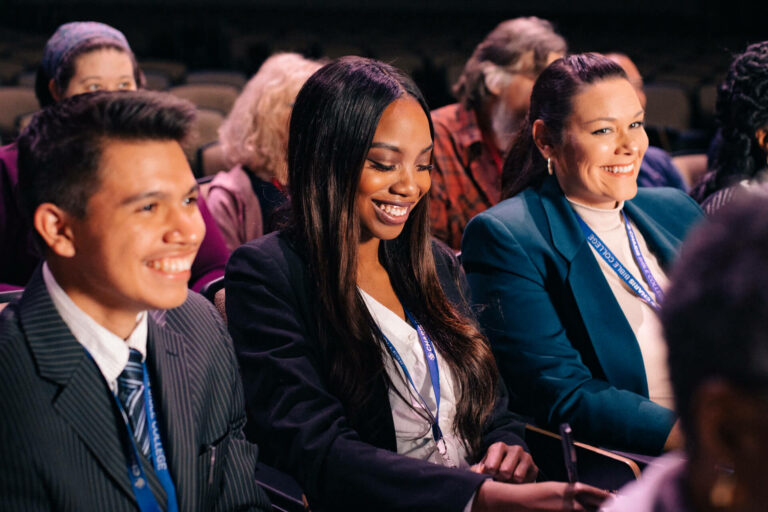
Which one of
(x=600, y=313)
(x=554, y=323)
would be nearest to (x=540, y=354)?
(x=554, y=323)

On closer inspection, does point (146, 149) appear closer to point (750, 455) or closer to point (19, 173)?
point (19, 173)

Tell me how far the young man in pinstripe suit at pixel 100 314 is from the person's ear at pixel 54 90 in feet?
6.07

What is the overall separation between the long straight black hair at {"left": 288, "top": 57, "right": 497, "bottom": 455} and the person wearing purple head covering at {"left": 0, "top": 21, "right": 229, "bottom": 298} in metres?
1.11

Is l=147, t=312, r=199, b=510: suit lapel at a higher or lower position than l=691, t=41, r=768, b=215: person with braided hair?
lower

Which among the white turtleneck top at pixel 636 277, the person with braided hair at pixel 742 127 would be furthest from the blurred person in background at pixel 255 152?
the person with braided hair at pixel 742 127

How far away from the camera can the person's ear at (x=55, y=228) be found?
4.32 feet

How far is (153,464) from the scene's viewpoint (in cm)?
141

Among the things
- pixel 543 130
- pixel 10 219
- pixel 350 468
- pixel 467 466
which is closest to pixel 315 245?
pixel 350 468

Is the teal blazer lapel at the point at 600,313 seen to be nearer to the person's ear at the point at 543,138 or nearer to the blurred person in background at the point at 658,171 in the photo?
the person's ear at the point at 543,138

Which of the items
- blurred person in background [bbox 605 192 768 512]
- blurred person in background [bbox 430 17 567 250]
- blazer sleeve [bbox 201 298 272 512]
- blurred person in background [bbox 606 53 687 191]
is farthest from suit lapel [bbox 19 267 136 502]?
blurred person in background [bbox 606 53 687 191]

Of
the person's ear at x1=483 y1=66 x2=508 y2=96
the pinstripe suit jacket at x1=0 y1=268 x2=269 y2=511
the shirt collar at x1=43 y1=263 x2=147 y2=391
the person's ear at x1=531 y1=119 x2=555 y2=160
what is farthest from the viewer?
the person's ear at x1=483 y1=66 x2=508 y2=96

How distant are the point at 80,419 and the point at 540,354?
4.10 ft

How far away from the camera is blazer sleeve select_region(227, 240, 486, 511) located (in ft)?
5.44

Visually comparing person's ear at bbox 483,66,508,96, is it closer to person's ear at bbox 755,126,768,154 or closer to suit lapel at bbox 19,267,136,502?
person's ear at bbox 755,126,768,154
